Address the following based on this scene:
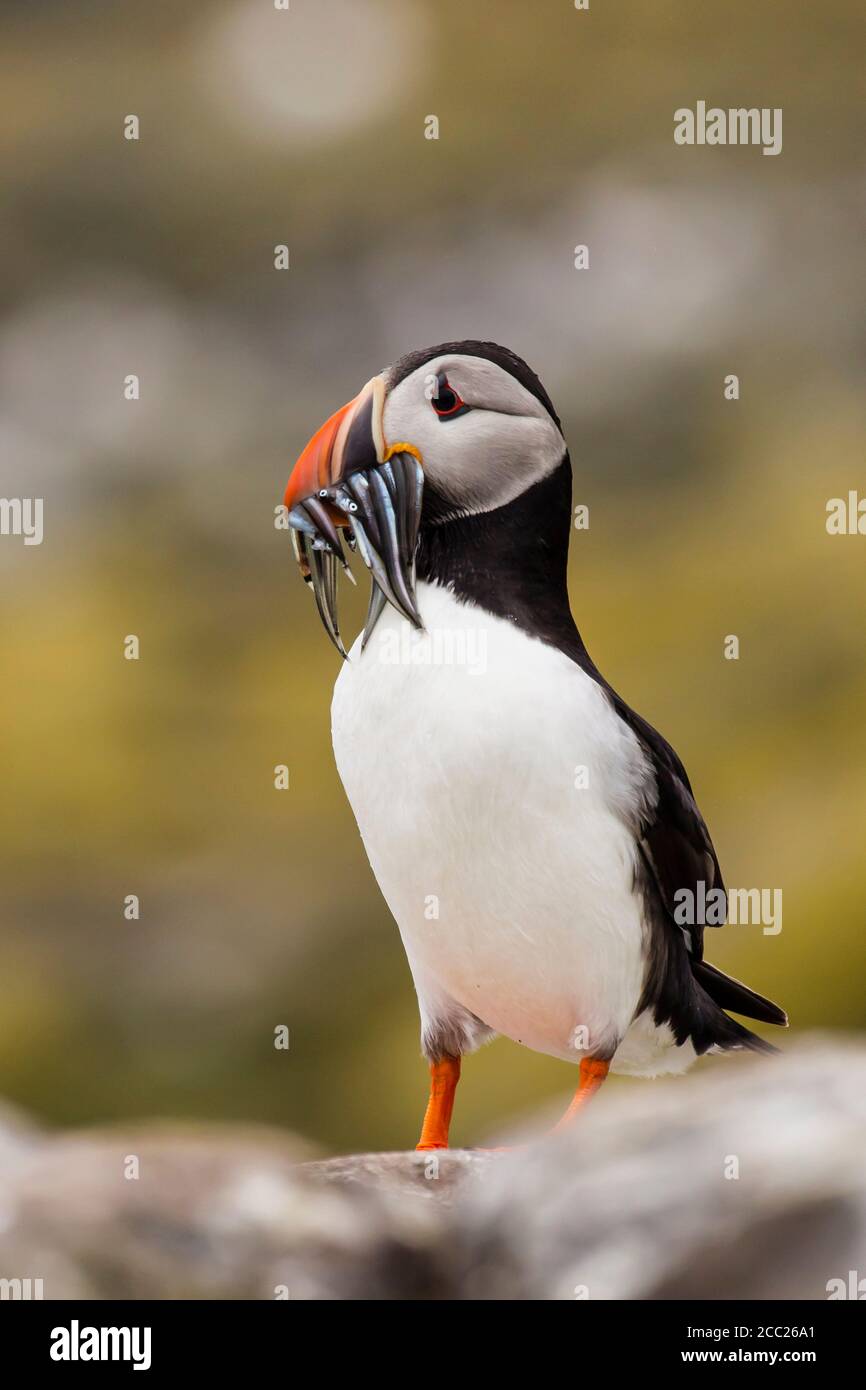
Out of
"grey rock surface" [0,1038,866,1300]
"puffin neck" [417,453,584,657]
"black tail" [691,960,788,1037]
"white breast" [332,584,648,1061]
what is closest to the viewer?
"grey rock surface" [0,1038,866,1300]

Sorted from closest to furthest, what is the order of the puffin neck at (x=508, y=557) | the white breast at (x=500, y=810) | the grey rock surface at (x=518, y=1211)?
1. the grey rock surface at (x=518, y=1211)
2. the white breast at (x=500, y=810)
3. the puffin neck at (x=508, y=557)

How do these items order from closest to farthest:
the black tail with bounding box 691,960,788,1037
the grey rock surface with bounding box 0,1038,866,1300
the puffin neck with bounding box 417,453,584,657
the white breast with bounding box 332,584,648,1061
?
1. the grey rock surface with bounding box 0,1038,866,1300
2. the white breast with bounding box 332,584,648,1061
3. the puffin neck with bounding box 417,453,584,657
4. the black tail with bounding box 691,960,788,1037

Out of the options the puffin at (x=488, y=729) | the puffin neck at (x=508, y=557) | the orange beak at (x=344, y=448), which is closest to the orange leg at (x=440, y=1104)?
the puffin at (x=488, y=729)

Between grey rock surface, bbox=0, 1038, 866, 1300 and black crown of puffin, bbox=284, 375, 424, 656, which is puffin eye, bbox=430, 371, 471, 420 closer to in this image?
black crown of puffin, bbox=284, 375, 424, 656

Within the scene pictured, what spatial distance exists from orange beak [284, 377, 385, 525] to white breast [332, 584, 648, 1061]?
25 cm

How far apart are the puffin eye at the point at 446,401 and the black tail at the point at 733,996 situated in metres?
1.12

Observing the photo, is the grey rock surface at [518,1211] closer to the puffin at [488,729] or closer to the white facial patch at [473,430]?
the puffin at [488,729]

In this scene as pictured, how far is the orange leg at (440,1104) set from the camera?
2.89m

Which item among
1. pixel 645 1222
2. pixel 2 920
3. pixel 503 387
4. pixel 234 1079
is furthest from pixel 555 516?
pixel 2 920

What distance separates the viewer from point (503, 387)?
2.76 m

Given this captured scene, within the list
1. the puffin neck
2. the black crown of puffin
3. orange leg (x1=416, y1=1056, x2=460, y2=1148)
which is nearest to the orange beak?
the black crown of puffin

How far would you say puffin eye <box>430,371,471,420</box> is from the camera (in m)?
2.74

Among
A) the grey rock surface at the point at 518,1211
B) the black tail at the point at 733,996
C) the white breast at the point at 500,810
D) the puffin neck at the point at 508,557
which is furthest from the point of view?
the black tail at the point at 733,996

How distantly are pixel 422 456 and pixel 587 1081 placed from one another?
3.54 ft
